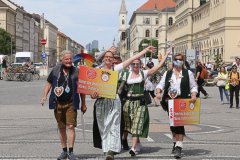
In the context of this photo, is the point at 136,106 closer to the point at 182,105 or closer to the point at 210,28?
the point at 182,105

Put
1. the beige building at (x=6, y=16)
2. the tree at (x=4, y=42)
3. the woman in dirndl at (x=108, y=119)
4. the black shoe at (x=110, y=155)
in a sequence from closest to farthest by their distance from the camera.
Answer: the black shoe at (x=110, y=155) → the woman in dirndl at (x=108, y=119) → the tree at (x=4, y=42) → the beige building at (x=6, y=16)

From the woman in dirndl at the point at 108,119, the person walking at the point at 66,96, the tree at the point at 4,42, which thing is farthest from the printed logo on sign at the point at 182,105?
the tree at the point at 4,42

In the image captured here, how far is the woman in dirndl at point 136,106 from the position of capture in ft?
35.9

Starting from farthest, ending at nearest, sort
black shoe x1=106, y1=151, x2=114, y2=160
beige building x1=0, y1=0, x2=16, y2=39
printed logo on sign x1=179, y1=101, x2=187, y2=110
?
beige building x1=0, y1=0, x2=16, y2=39, printed logo on sign x1=179, y1=101, x2=187, y2=110, black shoe x1=106, y1=151, x2=114, y2=160

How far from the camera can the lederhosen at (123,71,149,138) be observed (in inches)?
431

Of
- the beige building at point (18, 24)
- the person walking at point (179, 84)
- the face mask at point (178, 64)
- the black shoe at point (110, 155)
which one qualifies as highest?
the beige building at point (18, 24)

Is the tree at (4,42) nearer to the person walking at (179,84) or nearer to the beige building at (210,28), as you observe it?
the beige building at (210,28)

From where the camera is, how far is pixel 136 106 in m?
11.0

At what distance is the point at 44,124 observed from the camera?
16.6 metres

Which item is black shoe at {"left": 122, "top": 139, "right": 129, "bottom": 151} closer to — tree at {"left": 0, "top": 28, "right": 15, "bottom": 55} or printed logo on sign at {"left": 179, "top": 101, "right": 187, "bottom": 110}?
printed logo on sign at {"left": 179, "top": 101, "right": 187, "bottom": 110}

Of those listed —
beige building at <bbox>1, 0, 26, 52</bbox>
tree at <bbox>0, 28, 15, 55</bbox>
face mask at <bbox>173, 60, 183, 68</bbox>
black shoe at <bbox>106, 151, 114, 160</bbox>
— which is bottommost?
black shoe at <bbox>106, 151, 114, 160</bbox>

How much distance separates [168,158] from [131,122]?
3.11 ft

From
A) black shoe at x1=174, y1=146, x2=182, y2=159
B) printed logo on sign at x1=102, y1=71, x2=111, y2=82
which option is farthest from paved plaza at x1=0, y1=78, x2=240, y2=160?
printed logo on sign at x1=102, y1=71, x2=111, y2=82

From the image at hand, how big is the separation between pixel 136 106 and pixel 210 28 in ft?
301
